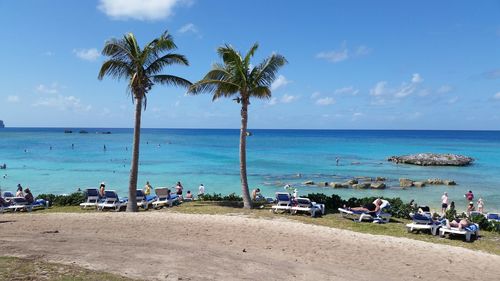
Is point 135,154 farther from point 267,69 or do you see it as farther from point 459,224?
point 459,224

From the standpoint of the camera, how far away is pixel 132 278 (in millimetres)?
8305

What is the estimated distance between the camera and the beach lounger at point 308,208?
17.5 meters

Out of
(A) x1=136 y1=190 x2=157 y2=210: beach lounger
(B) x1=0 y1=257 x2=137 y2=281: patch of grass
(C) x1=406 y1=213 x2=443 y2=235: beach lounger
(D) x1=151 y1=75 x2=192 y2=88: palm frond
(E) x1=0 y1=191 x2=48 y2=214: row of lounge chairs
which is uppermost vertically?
(D) x1=151 y1=75 x2=192 y2=88: palm frond

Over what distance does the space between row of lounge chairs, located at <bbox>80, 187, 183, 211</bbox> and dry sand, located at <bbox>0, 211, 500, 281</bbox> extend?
3.67 m

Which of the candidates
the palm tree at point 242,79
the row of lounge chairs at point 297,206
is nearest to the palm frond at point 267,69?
the palm tree at point 242,79

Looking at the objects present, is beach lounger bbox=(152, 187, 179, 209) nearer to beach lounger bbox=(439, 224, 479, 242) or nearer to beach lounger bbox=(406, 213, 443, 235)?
beach lounger bbox=(406, 213, 443, 235)

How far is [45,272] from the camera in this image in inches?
328

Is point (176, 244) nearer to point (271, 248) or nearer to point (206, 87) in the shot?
point (271, 248)

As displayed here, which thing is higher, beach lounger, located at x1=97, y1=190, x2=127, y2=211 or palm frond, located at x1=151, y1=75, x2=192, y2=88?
palm frond, located at x1=151, y1=75, x2=192, y2=88

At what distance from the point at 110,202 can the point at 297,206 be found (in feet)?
29.2

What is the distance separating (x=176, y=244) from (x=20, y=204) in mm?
11303

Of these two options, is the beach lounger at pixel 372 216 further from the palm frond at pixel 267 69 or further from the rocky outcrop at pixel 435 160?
the rocky outcrop at pixel 435 160

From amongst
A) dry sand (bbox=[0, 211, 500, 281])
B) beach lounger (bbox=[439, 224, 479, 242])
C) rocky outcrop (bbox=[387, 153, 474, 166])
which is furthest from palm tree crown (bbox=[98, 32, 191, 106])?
rocky outcrop (bbox=[387, 153, 474, 166])

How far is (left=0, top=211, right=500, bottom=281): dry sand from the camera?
942 centimetres
